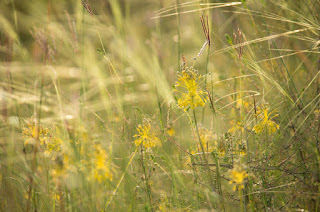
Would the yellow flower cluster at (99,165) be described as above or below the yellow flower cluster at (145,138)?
below

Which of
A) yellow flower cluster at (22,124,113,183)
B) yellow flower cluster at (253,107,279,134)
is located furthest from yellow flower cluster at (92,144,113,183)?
yellow flower cluster at (253,107,279,134)

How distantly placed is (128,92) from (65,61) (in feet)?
2.58

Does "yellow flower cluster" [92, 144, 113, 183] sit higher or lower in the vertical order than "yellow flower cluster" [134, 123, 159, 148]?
lower

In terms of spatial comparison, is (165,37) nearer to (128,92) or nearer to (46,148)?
(128,92)

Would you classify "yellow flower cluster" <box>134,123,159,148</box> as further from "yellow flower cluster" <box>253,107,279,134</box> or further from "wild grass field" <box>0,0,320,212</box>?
"yellow flower cluster" <box>253,107,279,134</box>

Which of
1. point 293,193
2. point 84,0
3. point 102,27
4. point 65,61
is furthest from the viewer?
point 65,61

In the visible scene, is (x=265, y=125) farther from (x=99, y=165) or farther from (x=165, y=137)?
(x=99, y=165)

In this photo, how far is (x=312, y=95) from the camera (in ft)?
3.32

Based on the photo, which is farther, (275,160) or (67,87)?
(67,87)

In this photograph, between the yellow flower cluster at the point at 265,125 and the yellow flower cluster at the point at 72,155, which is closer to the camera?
the yellow flower cluster at the point at 72,155

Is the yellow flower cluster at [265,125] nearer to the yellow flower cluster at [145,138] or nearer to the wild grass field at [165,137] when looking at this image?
the wild grass field at [165,137]

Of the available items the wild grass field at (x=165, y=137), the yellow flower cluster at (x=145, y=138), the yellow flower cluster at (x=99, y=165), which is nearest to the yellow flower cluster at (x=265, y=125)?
the wild grass field at (x=165, y=137)

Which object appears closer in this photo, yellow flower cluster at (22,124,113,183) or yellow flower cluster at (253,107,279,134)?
yellow flower cluster at (22,124,113,183)

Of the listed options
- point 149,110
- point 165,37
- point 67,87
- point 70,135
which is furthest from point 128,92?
point 165,37
